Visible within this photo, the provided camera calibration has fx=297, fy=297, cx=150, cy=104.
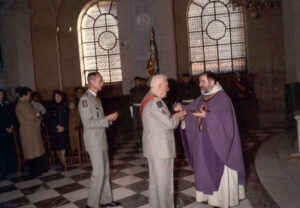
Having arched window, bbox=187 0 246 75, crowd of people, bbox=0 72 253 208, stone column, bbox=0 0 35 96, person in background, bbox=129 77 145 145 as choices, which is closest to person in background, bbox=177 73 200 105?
person in background, bbox=129 77 145 145

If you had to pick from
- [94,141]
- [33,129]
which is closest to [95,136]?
[94,141]

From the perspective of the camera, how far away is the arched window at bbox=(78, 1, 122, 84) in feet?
47.3

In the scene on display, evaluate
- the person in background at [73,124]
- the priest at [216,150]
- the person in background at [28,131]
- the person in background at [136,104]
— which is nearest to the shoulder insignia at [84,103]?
the priest at [216,150]

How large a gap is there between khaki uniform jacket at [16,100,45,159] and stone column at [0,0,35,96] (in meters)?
5.69

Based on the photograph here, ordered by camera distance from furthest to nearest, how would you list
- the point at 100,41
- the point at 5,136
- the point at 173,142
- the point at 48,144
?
the point at 100,41 → the point at 48,144 → the point at 5,136 → the point at 173,142

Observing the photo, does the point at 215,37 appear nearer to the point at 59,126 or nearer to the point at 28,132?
the point at 59,126

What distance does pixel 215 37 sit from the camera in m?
13.9

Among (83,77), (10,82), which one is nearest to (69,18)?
(83,77)

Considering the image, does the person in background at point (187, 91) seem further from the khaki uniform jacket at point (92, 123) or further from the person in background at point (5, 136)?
the khaki uniform jacket at point (92, 123)

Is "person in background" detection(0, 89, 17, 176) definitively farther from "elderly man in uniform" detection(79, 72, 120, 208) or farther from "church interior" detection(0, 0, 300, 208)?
"elderly man in uniform" detection(79, 72, 120, 208)

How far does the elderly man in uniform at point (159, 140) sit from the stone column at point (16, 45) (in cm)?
904

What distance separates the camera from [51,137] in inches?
241

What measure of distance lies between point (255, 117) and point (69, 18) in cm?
948

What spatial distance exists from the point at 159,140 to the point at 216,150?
0.82 meters
